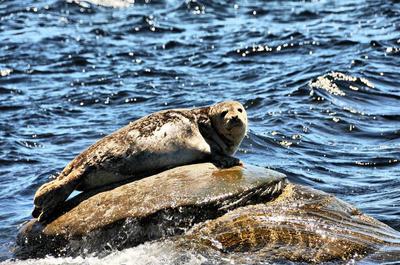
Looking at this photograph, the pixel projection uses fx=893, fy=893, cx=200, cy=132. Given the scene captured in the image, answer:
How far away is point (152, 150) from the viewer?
7.40m

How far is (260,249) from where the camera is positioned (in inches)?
266

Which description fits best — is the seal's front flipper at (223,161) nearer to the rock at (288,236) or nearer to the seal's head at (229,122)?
the seal's head at (229,122)

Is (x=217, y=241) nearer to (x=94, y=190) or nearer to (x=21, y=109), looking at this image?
(x=94, y=190)

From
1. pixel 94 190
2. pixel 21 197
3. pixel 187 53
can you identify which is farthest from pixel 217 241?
pixel 187 53

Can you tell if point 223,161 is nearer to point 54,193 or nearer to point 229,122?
point 229,122

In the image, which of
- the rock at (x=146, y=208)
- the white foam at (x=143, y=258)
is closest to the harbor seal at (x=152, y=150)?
the rock at (x=146, y=208)

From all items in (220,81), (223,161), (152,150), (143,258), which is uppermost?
(152,150)

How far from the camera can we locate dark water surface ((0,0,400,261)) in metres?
A: 10.9

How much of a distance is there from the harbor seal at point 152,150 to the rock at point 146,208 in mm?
116

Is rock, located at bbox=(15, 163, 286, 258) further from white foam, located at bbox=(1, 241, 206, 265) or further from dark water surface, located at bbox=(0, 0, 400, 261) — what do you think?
→ dark water surface, located at bbox=(0, 0, 400, 261)

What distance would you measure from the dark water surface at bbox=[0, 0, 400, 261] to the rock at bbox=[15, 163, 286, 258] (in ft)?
0.89

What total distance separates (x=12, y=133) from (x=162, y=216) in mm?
6802

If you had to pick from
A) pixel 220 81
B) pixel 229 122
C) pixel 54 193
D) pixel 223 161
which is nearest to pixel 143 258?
pixel 54 193

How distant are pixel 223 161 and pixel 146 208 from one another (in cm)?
94
